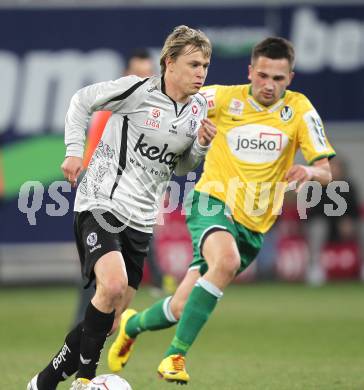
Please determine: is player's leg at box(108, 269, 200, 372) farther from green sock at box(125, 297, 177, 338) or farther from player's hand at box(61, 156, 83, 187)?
player's hand at box(61, 156, 83, 187)

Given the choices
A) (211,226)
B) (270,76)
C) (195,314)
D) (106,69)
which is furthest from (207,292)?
(106,69)

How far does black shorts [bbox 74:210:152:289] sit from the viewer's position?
625cm

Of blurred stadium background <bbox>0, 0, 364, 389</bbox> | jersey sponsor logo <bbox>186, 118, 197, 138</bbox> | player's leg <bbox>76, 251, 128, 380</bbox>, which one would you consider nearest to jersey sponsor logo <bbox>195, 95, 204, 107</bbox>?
jersey sponsor logo <bbox>186, 118, 197, 138</bbox>

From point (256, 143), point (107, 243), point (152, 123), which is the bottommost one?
point (107, 243)

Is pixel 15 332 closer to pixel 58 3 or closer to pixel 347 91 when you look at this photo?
pixel 58 3

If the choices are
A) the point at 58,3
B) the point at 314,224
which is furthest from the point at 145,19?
the point at 314,224

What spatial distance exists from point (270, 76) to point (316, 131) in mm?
539

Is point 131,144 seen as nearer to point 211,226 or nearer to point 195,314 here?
point 211,226

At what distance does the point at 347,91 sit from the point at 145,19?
3.16 meters

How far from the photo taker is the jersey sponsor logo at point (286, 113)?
7859 millimetres

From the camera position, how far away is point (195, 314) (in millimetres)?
7176

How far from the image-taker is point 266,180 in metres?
7.86

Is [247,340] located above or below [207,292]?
below

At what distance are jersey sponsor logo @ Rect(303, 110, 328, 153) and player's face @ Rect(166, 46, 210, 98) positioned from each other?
1.26m
